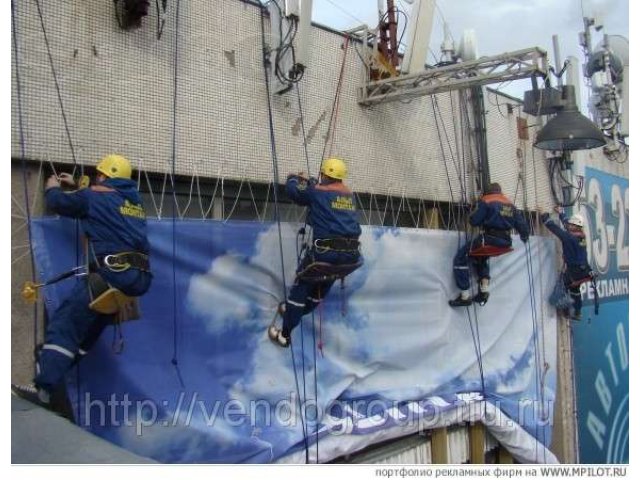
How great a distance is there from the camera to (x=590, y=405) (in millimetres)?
7832

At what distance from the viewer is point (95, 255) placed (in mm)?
3168

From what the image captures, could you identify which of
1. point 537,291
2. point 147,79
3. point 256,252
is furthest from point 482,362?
point 147,79

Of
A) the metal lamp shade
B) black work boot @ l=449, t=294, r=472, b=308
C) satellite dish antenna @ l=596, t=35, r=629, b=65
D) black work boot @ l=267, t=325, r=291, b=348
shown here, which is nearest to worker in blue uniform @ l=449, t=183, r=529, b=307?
black work boot @ l=449, t=294, r=472, b=308

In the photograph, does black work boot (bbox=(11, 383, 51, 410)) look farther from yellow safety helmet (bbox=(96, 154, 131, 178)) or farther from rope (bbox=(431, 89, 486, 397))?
rope (bbox=(431, 89, 486, 397))

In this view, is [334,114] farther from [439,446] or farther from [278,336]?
[439,446]

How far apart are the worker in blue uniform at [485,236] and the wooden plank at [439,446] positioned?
3.86 feet

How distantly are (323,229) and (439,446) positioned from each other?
8.48 ft

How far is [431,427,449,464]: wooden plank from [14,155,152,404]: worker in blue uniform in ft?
10.9

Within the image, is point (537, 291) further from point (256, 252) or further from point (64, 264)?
point (64, 264)

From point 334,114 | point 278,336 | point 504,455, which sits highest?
point 334,114

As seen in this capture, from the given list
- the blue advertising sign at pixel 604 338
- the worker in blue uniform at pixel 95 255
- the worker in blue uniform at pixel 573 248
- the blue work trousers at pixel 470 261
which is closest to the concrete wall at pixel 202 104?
the worker in blue uniform at pixel 95 255

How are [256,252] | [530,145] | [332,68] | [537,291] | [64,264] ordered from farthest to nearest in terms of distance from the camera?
1. [530,145]
2. [537,291]
3. [332,68]
4. [256,252]
5. [64,264]

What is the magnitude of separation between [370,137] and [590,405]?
4.94m

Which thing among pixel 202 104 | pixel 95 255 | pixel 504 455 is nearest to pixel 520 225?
pixel 504 455
